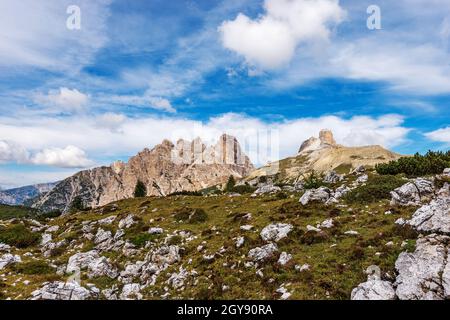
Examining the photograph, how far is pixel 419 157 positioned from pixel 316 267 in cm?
4074

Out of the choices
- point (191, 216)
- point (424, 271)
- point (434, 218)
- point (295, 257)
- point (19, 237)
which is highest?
point (434, 218)

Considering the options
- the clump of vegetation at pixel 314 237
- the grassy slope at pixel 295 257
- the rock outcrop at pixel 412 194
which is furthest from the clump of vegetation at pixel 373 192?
the clump of vegetation at pixel 314 237

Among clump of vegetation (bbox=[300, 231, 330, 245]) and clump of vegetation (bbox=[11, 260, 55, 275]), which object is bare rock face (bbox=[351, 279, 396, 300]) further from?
clump of vegetation (bbox=[11, 260, 55, 275])

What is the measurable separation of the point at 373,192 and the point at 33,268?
3489 centimetres

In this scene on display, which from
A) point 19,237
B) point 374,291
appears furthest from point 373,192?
point 19,237

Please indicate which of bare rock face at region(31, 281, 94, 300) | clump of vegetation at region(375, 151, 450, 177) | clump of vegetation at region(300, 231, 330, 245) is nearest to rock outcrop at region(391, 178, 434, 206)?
clump of vegetation at region(300, 231, 330, 245)

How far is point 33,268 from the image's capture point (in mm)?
26484

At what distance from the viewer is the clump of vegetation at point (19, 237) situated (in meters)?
38.7

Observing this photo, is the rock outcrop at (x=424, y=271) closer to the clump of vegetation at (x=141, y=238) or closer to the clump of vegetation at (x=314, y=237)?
the clump of vegetation at (x=314, y=237)

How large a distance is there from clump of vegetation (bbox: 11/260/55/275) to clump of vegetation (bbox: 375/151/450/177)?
153ft

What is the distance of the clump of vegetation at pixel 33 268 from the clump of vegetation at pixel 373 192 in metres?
31.1

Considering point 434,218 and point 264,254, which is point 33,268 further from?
point 434,218
